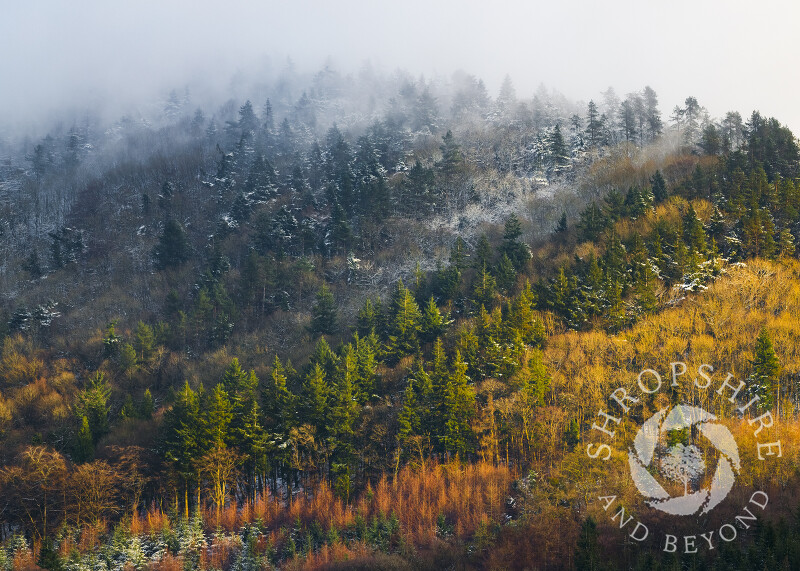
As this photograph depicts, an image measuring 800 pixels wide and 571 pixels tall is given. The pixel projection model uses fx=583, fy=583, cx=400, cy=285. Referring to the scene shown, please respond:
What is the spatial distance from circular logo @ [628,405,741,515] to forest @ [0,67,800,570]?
3.50ft

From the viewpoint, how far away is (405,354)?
209 feet

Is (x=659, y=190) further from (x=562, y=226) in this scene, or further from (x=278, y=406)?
(x=278, y=406)

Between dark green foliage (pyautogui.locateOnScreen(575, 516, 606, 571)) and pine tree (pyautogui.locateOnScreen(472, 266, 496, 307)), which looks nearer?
dark green foliage (pyautogui.locateOnScreen(575, 516, 606, 571))

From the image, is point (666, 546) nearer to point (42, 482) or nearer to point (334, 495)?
point (334, 495)

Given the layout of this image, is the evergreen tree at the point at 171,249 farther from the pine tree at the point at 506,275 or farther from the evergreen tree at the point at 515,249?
the pine tree at the point at 506,275

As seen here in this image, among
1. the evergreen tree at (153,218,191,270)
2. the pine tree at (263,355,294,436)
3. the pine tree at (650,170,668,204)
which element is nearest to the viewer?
the pine tree at (263,355,294,436)

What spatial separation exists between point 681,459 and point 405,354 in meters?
28.8

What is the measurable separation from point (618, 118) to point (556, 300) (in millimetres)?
69546


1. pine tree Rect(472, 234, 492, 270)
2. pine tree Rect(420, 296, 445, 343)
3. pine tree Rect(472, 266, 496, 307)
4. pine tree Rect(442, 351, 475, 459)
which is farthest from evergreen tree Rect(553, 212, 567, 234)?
pine tree Rect(442, 351, 475, 459)

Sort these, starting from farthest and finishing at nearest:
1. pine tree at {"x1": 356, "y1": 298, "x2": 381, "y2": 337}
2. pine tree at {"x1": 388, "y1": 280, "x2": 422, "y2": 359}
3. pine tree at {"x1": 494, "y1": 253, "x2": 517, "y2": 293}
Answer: pine tree at {"x1": 494, "y1": 253, "x2": 517, "y2": 293} < pine tree at {"x1": 356, "y1": 298, "x2": 381, "y2": 337} < pine tree at {"x1": 388, "y1": 280, "x2": 422, "y2": 359}

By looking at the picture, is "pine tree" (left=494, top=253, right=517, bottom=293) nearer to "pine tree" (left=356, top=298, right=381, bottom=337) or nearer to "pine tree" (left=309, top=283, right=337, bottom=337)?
"pine tree" (left=356, top=298, right=381, bottom=337)

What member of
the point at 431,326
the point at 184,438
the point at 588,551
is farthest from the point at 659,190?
the point at 184,438

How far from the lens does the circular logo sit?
42969 mm

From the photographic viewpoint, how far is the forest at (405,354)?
4606cm
